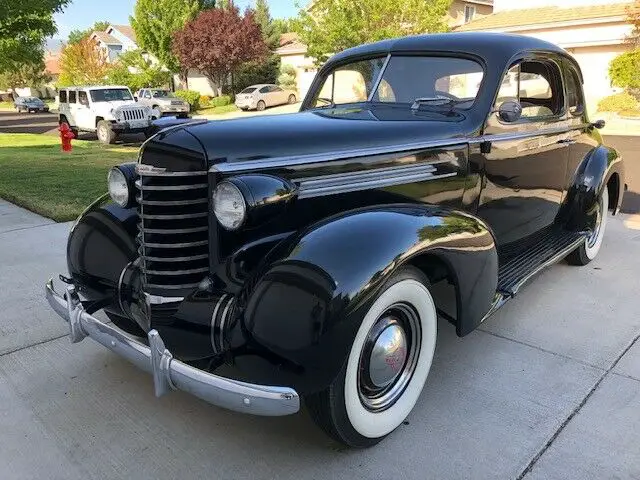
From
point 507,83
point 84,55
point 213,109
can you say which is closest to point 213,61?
point 213,109

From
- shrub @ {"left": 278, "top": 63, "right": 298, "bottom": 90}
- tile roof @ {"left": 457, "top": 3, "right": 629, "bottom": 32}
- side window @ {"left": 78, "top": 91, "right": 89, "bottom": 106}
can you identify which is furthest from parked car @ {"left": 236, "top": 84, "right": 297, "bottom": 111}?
side window @ {"left": 78, "top": 91, "right": 89, "bottom": 106}

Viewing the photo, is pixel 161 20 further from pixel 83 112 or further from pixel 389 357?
pixel 389 357

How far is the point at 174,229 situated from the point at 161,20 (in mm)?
36252

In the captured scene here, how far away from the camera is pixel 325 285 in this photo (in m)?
2.07

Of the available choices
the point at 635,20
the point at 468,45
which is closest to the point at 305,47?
the point at 635,20

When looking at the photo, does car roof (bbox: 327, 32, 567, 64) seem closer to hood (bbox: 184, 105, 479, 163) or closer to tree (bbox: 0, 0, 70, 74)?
hood (bbox: 184, 105, 479, 163)

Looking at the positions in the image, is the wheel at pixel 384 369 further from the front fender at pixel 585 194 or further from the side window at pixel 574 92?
the side window at pixel 574 92

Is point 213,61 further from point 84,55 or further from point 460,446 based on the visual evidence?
point 460,446

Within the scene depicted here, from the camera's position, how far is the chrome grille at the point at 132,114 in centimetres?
1609

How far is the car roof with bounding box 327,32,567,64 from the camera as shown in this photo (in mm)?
3482

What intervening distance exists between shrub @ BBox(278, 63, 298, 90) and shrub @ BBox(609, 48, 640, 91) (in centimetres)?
2107

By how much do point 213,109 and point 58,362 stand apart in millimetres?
29756

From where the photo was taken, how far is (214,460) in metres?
2.38

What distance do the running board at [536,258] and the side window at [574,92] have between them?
97 cm
